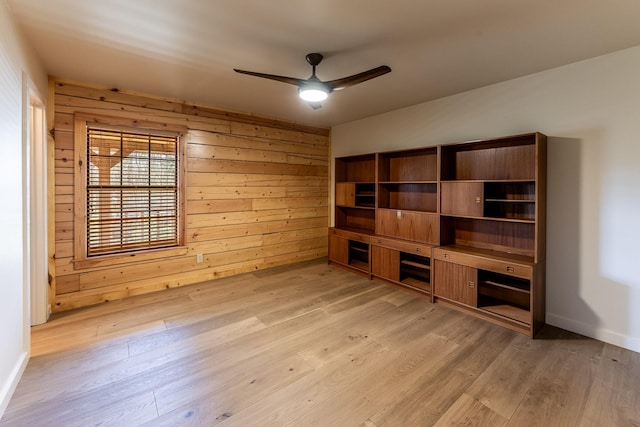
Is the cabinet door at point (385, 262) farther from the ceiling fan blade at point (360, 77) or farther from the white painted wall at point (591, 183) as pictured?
the ceiling fan blade at point (360, 77)

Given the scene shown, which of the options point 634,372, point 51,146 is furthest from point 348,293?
point 51,146

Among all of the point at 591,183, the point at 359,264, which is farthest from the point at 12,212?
the point at 591,183

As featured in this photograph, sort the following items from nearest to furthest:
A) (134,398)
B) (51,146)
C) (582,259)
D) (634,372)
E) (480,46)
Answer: (134,398), (634,372), (480,46), (582,259), (51,146)

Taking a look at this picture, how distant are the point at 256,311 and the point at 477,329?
222 centimetres

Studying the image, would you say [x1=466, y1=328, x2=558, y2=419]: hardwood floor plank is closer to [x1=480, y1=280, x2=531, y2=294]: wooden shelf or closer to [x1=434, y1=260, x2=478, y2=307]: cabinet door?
[x1=480, y1=280, x2=531, y2=294]: wooden shelf

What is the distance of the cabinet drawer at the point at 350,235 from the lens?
429 cm

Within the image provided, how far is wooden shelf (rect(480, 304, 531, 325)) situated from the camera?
2705mm

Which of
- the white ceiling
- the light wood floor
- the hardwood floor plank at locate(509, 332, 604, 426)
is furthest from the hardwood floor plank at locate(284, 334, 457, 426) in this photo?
the white ceiling

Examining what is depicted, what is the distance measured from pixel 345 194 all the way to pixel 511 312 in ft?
9.00

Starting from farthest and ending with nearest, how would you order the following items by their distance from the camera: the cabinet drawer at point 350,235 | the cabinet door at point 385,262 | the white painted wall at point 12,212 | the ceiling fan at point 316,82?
the cabinet drawer at point 350,235 < the cabinet door at point 385,262 < the ceiling fan at point 316,82 < the white painted wall at point 12,212

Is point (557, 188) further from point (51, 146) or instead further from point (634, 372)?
point (51, 146)

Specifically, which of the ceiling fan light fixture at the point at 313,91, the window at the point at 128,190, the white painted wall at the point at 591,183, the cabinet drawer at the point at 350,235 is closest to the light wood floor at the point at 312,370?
the white painted wall at the point at 591,183

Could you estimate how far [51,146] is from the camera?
9.89ft

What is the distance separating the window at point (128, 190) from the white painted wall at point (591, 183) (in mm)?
4058
